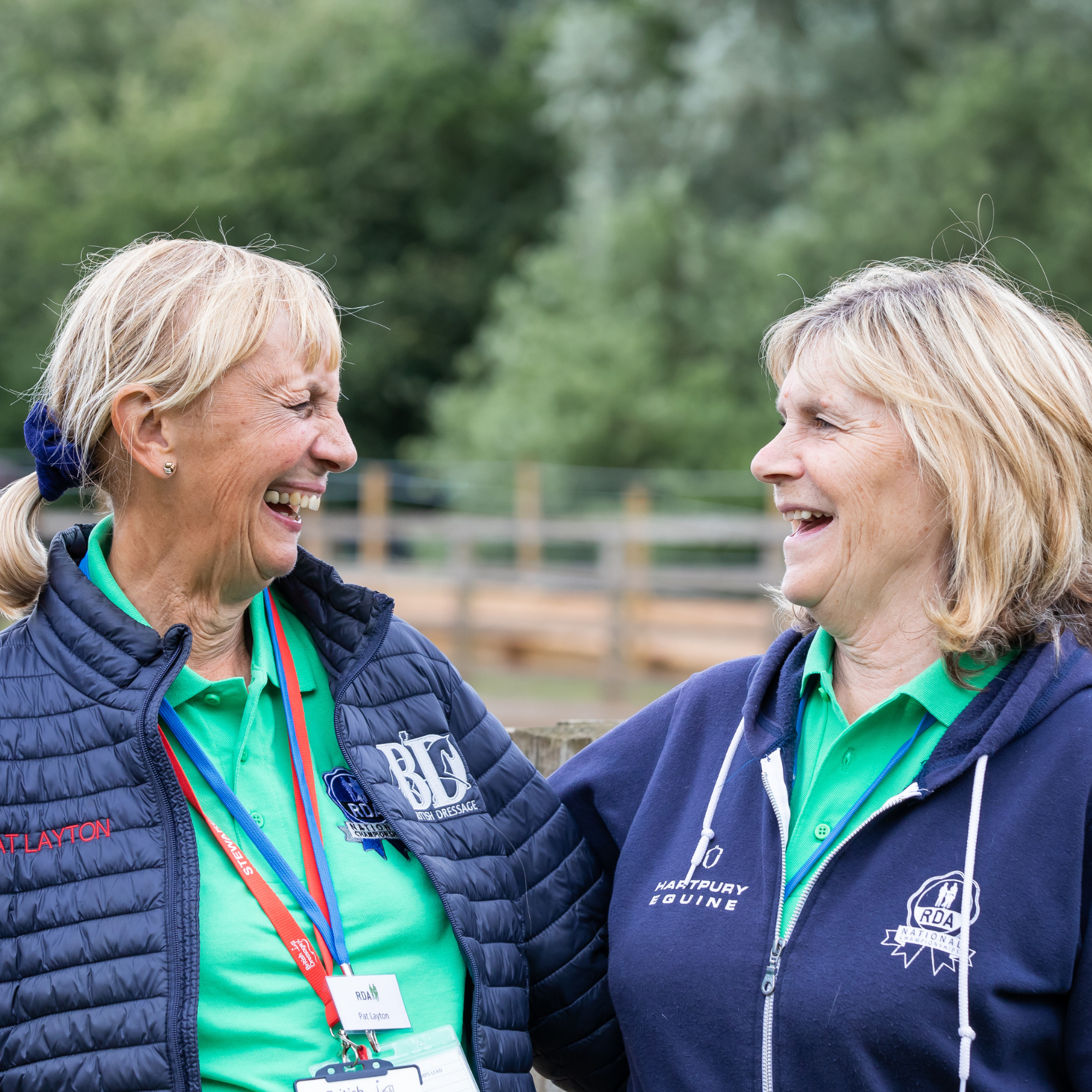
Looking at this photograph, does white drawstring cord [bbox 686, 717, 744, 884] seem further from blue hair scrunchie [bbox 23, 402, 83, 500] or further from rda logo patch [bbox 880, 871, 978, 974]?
blue hair scrunchie [bbox 23, 402, 83, 500]

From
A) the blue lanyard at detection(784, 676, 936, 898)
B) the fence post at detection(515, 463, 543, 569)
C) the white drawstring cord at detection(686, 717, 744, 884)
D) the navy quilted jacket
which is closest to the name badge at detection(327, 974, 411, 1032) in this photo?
the navy quilted jacket

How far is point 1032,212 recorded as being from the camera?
575 inches

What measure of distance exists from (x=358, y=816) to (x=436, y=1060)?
1.11 ft

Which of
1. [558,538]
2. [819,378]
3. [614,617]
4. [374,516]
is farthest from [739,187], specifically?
[819,378]

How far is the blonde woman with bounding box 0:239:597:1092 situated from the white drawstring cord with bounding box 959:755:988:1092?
0.63 m

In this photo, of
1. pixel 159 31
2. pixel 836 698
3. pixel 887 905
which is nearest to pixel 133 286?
pixel 836 698

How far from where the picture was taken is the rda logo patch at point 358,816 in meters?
1.88

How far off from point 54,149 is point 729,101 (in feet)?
56.8

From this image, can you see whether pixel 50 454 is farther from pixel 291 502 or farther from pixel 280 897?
pixel 280 897

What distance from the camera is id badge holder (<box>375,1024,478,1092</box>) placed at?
1.75 metres

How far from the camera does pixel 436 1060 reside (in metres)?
1.77

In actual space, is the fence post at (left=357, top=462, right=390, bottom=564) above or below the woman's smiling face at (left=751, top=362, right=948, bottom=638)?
below

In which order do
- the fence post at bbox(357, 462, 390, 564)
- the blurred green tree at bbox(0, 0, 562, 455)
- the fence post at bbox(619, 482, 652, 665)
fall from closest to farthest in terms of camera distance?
the fence post at bbox(619, 482, 652, 665)
the fence post at bbox(357, 462, 390, 564)
the blurred green tree at bbox(0, 0, 562, 455)

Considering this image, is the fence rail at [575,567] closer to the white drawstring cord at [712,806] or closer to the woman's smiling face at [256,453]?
the white drawstring cord at [712,806]
